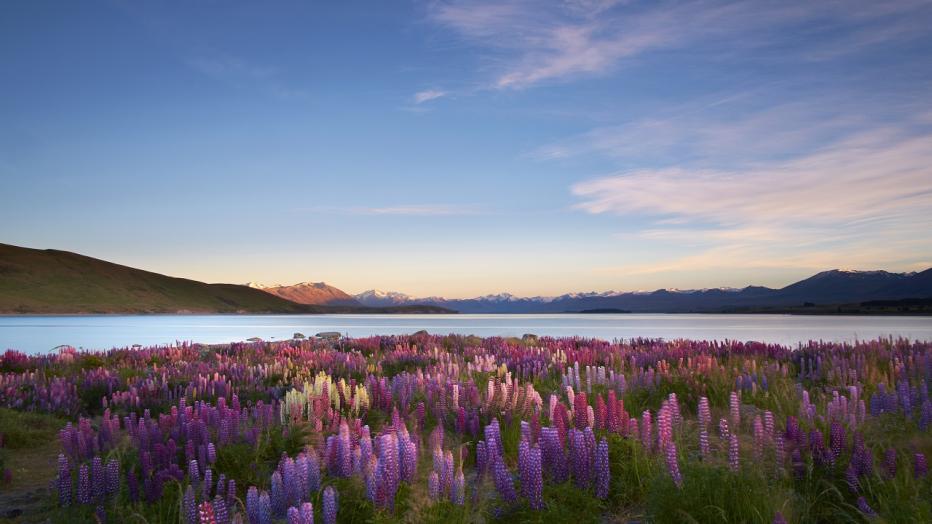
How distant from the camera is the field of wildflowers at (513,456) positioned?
13.7 feet

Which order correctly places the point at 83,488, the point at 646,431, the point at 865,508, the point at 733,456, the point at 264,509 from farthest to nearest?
1. the point at 646,431
2. the point at 83,488
3. the point at 733,456
4. the point at 865,508
5. the point at 264,509

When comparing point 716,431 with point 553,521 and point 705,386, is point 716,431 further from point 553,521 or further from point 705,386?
point 553,521

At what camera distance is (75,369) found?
570 inches

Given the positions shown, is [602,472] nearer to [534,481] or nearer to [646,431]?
[534,481]

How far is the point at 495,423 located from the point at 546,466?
0.52 metres

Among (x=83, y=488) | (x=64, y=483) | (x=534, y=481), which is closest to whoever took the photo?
(x=534, y=481)

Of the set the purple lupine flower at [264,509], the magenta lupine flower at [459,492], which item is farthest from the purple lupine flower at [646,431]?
the purple lupine flower at [264,509]

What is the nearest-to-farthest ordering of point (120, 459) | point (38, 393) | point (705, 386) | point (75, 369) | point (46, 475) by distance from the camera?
point (120, 459), point (46, 475), point (705, 386), point (38, 393), point (75, 369)

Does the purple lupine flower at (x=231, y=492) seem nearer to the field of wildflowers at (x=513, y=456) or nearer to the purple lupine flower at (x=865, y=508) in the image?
the field of wildflowers at (x=513, y=456)

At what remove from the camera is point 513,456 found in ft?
19.4

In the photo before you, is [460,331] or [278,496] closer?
[278,496]

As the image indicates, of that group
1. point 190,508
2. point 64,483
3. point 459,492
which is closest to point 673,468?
point 459,492

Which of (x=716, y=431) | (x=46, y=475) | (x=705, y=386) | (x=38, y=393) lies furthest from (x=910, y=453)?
(x=38, y=393)

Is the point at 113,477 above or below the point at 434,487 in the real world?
below
